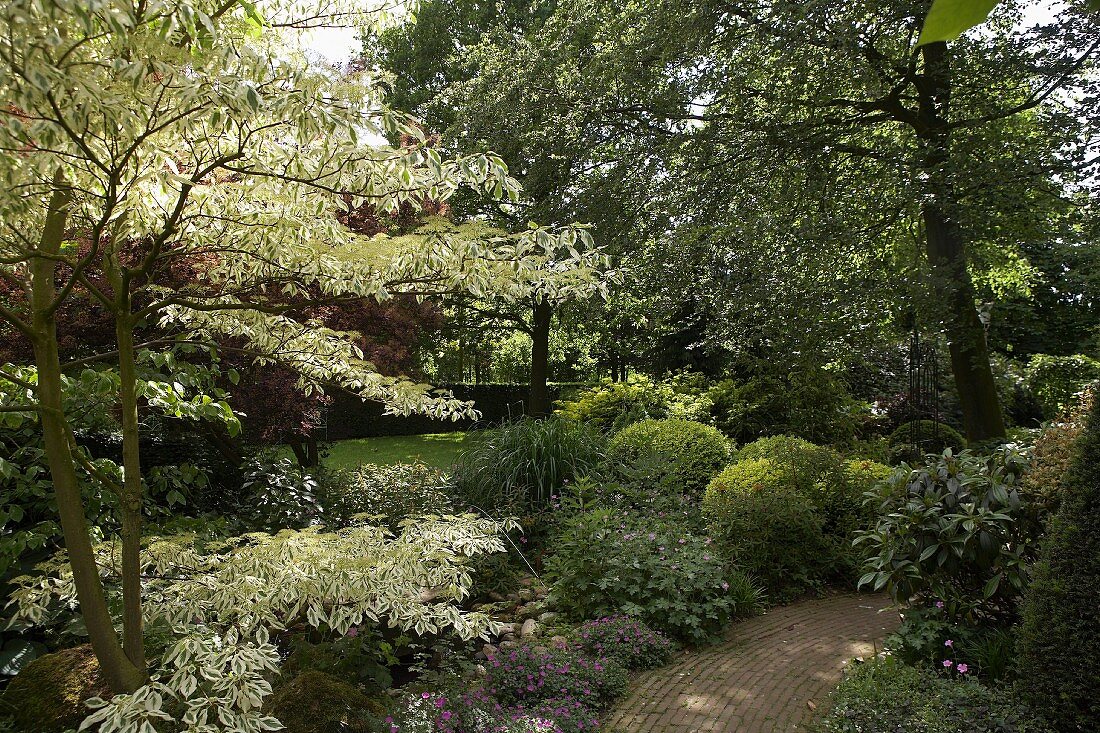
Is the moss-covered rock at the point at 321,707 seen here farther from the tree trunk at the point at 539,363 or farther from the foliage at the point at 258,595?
the tree trunk at the point at 539,363

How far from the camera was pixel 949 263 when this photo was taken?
7285 mm

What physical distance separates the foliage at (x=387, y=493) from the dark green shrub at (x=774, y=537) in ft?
8.18

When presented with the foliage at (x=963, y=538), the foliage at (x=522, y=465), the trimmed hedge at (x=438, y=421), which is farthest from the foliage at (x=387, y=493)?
the trimmed hedge at (x=438, y=421)

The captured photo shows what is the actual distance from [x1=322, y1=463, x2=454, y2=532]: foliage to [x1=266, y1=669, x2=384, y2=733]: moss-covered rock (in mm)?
2906

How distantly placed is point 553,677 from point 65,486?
2637 millimetres

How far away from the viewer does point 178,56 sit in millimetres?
2143

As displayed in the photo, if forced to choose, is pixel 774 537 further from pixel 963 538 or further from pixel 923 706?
pixel 923 706

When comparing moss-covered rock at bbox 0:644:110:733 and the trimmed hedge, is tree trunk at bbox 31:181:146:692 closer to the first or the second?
moss-covered rock at bbox 0:644:110:733

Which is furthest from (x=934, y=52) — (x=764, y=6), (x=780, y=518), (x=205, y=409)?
(x=205, y=409)

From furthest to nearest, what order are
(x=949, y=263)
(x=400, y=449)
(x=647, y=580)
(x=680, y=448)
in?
(x=400, y=449) < (x=680, y=448) < (x=949, y=263) < (x=647, y=580)

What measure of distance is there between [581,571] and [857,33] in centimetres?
547

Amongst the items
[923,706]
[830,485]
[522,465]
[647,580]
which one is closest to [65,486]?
[923,706]

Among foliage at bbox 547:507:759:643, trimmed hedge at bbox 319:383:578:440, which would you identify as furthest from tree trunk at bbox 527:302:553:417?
foliage at bbox 547:507:759:643

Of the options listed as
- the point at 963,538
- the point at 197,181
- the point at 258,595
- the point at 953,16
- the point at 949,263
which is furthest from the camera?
the point at 949,263
